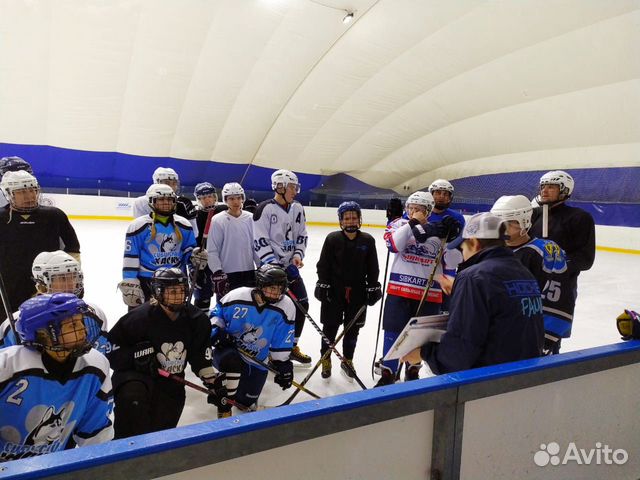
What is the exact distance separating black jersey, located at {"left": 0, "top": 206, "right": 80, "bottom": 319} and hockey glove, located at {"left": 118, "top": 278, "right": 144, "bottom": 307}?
448mm

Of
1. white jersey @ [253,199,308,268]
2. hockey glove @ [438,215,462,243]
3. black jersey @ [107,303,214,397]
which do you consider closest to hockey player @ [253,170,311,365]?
white jersey @ [253,199,308,268]

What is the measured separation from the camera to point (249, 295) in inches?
98.7

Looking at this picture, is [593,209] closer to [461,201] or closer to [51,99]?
[461,201]

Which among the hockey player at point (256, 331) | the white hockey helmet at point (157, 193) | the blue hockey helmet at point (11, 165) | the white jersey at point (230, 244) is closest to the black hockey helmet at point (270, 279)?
the hockey player at point (256, 331)

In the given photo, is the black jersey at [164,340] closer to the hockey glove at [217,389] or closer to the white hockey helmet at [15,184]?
the hockey glove at [217,389]

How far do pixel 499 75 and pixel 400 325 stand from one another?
36.2 ft

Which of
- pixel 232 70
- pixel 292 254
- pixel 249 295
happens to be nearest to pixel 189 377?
pixel 249 295

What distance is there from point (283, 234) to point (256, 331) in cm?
Answer: 101

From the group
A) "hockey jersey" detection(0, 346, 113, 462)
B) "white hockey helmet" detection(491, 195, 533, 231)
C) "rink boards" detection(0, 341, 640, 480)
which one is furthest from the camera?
"white hockey helmet" detection(491, 195, 533, 231)

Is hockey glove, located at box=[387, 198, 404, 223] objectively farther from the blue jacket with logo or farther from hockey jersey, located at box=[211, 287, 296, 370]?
the blue jacket with logo

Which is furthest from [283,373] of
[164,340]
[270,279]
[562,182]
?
[562,182]

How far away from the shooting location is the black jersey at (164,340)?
6.77 ft

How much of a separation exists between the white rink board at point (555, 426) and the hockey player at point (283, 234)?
1958 millimetres

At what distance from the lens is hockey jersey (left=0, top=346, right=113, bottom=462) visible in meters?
1.35
